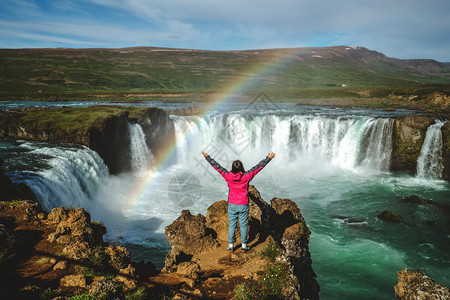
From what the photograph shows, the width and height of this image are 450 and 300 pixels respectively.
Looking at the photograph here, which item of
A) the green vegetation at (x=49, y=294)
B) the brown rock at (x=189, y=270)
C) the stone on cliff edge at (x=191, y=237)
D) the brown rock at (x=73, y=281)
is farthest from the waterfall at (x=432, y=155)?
the green vegetation at (x=49, y=294)

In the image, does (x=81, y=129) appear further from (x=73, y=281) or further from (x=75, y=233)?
(x=73, y=281)

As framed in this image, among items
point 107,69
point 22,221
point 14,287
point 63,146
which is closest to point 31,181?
point 22,221

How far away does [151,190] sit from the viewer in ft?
82.9

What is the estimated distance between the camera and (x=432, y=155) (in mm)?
27859

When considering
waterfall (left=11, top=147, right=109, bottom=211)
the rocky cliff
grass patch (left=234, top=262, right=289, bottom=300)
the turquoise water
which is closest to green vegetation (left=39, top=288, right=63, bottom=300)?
grass patch (left=234, top=262, right=289, bottom=300)

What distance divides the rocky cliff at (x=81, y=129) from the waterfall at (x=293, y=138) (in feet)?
33.0

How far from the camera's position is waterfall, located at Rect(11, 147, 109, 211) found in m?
13.8

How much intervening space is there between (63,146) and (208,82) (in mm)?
133067

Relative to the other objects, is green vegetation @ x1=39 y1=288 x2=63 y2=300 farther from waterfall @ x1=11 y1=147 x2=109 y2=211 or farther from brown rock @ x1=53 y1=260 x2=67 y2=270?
waterfall @ x1=11 y1=147 x2=109 y2=211

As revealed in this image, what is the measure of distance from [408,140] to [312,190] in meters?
13.4

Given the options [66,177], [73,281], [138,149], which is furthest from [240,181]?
[138,149]

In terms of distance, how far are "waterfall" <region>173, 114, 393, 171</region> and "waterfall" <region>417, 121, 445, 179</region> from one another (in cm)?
317

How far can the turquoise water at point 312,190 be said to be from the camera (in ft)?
47.3

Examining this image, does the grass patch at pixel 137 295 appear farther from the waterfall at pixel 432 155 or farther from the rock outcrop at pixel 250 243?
the waterfall at pixel 432 155
